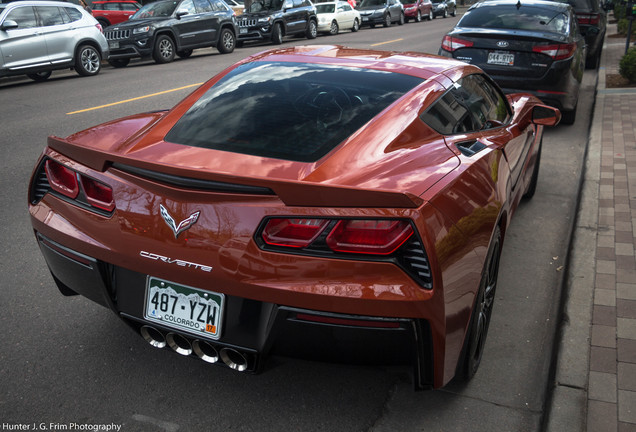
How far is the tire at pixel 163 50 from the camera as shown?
16.9 m

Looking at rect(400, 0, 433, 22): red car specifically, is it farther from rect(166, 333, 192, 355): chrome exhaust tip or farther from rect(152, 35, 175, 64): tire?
rect(166, 333, 192, 355): chrome exhaust tip

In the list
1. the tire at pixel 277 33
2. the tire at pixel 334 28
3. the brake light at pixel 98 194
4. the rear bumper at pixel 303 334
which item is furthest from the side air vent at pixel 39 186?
the tire at pixel 334 28

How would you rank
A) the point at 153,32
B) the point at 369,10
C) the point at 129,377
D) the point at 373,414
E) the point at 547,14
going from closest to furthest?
the point at 373,414, the point at 129,377, the point at 547,14, the point at 153,32, the point at 369,10

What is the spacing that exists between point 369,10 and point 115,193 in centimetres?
3002

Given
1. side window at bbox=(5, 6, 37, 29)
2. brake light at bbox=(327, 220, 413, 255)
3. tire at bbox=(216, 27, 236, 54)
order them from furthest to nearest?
tire at bbox=(216, 27, 236, 54), side window at bbox=(5, 6, 37, 29), brake light at bbox=(327, 220, 413, 255)

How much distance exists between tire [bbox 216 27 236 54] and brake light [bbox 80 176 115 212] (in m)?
17.1

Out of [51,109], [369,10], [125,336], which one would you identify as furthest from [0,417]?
[369,10]

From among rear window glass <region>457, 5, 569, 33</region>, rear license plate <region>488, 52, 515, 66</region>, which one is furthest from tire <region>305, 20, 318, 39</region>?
rear license plate <region>488, 52, 515, 66</region>

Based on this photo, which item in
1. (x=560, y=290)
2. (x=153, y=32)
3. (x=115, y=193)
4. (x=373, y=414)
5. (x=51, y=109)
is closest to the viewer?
(x=115, y=193)

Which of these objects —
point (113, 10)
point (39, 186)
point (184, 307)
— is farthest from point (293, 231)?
point (113, 10)

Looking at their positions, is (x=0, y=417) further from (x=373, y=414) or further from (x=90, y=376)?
(x=373, y=414)

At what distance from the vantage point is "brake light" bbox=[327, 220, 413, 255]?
241cm

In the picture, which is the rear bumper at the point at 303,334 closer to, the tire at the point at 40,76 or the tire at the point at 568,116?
the tire at the point at 568,116

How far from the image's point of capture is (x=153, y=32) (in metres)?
16.7
